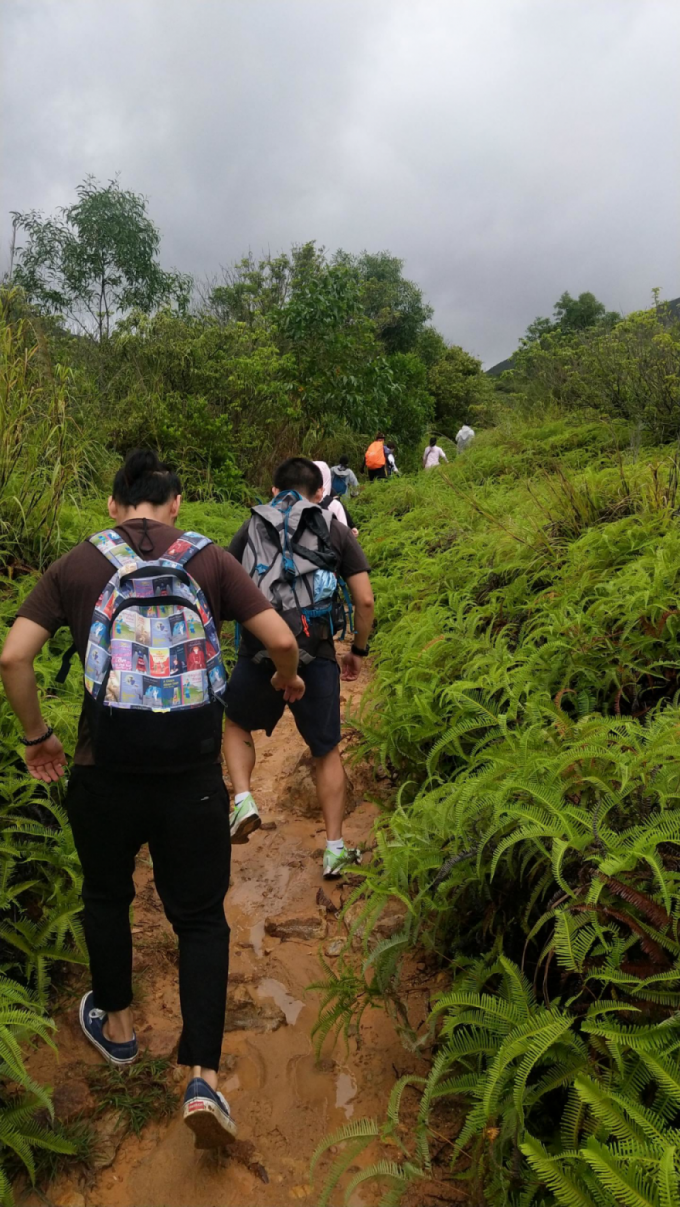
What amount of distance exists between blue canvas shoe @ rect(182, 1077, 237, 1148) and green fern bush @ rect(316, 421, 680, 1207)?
1.03 feet

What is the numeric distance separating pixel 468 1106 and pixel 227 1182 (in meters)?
0.67

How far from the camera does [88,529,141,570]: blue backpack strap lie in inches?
77.4

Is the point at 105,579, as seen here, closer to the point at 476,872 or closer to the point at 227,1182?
the point at 476,872

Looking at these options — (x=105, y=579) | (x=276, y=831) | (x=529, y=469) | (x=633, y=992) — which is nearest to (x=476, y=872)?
(x=633, y=992)

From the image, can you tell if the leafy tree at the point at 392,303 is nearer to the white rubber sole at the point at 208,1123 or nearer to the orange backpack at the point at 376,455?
the orange backpack at the point at 376,455

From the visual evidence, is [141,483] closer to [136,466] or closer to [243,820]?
[136,466]

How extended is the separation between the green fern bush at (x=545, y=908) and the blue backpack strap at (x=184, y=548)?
1.10 meters

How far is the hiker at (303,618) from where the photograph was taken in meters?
3.10

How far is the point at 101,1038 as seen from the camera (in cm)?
232

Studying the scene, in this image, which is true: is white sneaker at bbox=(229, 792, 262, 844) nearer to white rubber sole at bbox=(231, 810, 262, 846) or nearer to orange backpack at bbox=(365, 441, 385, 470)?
white rubber sole at bbox=(231, 810, 262, 846)

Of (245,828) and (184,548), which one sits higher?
(184,548)

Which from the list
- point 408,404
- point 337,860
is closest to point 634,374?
point 337,860

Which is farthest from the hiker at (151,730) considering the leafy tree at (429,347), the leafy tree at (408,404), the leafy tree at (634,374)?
the leafy tree at (429,347)

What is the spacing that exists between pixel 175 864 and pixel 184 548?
885mm
